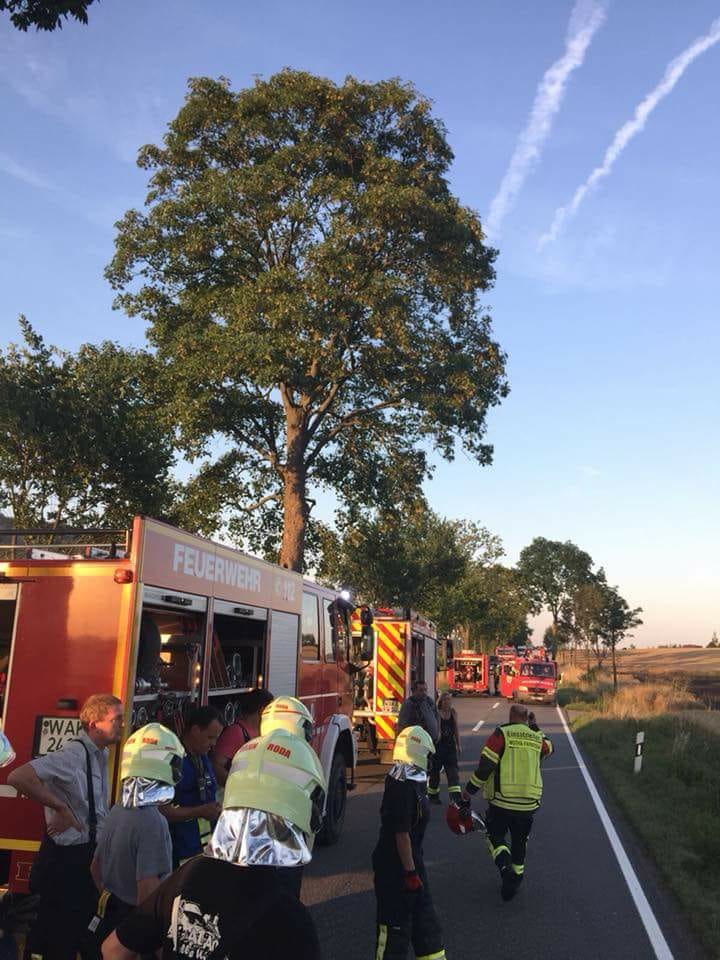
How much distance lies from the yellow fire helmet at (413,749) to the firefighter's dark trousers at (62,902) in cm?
175

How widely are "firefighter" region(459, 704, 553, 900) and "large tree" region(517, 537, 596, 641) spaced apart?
98715 mm

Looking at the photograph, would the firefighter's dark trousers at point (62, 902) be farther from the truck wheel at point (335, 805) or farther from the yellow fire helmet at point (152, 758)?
the truck wheel at point (335, 805)

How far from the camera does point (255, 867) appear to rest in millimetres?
2000

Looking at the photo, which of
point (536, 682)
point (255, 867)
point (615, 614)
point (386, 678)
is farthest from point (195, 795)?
point (615, 614)

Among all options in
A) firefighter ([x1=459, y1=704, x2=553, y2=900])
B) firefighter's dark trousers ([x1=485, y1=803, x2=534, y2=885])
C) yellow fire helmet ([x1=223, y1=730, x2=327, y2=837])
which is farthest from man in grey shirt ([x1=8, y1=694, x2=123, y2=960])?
firefighter's dark trousers ([x1=485, y1=803, x2=534, y2=885])

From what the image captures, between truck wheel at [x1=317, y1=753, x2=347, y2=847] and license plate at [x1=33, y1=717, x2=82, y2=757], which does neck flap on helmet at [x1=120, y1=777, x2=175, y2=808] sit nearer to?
license plate at [x1=33, y1=717, x2=82, y2=757]

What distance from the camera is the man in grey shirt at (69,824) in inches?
151

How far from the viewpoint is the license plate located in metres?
5.31

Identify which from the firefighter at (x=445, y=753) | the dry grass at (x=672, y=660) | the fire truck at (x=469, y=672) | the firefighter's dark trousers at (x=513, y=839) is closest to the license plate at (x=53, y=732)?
the firefighter's dark trousers at (x=513, y=839)

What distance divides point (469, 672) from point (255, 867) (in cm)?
4095

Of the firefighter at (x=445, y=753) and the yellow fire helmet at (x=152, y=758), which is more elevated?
the yellow fire helmet at (x=152, y=758)

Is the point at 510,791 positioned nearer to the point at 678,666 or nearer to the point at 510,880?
the point at 510,880

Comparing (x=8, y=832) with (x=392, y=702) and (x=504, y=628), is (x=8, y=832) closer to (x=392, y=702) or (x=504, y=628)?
(x=392, y=702)

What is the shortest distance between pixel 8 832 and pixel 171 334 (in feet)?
58.5
